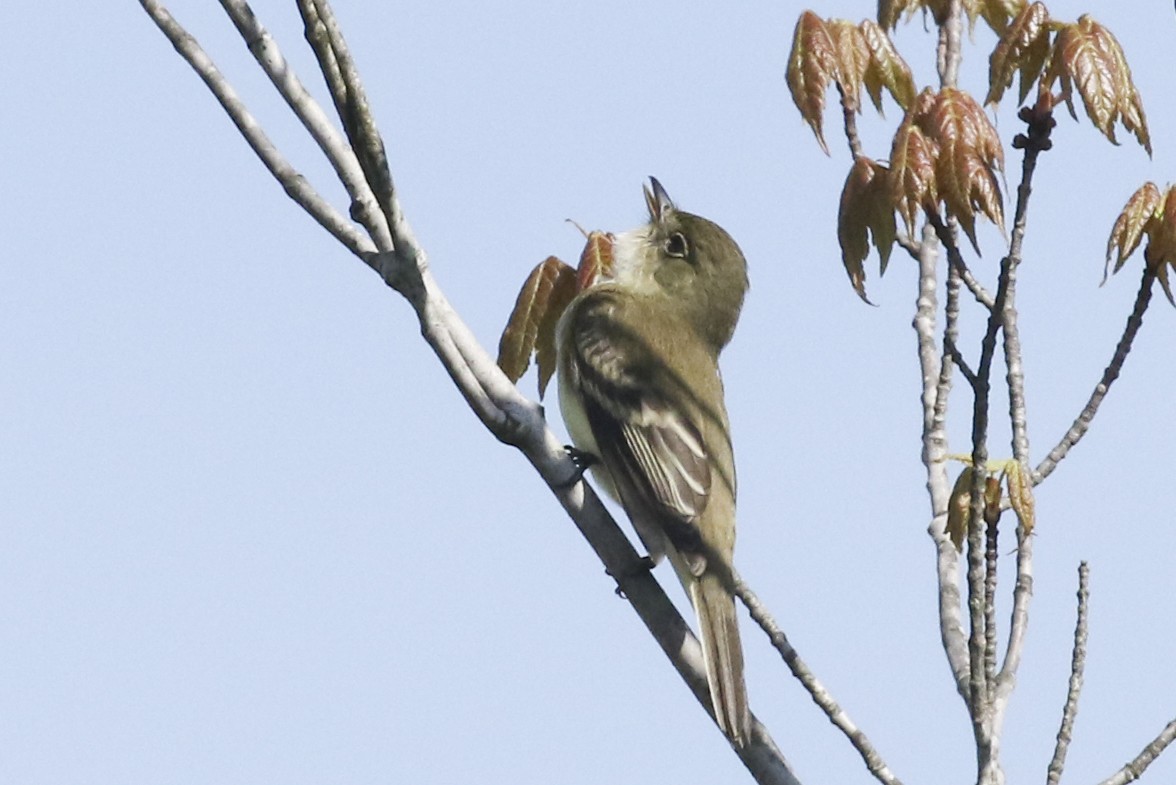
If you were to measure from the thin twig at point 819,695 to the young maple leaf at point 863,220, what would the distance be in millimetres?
936

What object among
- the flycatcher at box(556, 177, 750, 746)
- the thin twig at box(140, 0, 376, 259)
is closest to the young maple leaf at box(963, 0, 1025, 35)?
the flycatcher at box(556, 177, 750, 746)

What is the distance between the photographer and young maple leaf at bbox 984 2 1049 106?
502 centimetres

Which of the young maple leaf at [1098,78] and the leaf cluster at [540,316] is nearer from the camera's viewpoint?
the young maple leaf at [1098,78]

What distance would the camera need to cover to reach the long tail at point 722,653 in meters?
4.75

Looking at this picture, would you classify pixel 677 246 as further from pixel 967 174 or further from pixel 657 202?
pixel 967 174

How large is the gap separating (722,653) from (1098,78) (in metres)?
2.11

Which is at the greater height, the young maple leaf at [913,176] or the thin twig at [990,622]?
the young maple leaf at [913,176]

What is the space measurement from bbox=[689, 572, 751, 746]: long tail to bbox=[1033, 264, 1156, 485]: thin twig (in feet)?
3.65

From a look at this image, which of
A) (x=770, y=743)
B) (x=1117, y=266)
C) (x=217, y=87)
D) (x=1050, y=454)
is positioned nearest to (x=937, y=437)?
(x=1050, y=454)

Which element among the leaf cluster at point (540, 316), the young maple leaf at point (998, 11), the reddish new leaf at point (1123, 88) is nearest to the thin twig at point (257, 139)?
the leaf cluster at point (540, 316)

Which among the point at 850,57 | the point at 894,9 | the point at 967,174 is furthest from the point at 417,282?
the point at 894,9

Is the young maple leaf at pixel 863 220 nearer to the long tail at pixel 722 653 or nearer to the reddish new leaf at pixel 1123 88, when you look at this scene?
the reddish new leaf at pixel 1123 88

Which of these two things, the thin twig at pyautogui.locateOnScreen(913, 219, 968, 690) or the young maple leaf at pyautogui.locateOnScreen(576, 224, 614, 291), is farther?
the young maple leaf at pyautogui.locateOnScreen(576, 224, 614, 291)

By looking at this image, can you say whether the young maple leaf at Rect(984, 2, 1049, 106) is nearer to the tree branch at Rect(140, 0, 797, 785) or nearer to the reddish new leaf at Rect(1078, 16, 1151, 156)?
the reddish new leaf at Rect(1078, 16, 1151, 156)
